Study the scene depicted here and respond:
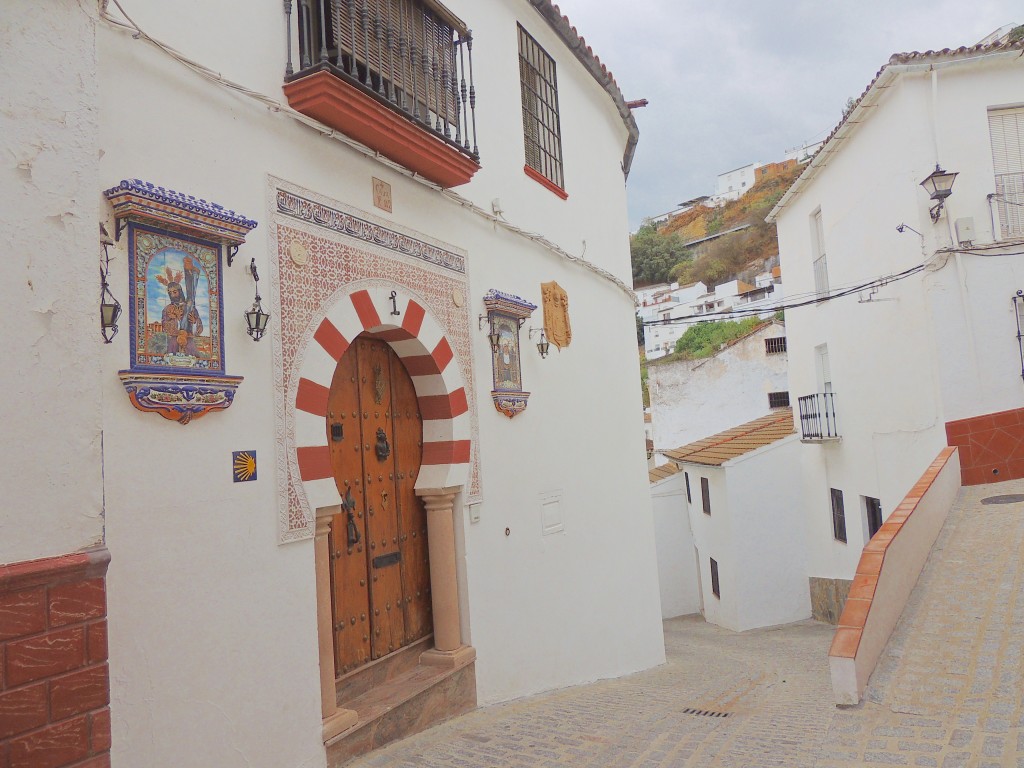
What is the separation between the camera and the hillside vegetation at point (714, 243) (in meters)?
38.8

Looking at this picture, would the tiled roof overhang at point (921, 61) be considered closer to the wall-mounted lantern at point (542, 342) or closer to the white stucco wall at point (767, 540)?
the wall-mounted lantern at point (542, 342)

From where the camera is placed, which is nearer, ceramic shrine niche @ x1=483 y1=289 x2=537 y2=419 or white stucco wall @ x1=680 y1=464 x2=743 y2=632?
ceramic shrine niche @ x1=483 y1=289 x2=537 y2=419

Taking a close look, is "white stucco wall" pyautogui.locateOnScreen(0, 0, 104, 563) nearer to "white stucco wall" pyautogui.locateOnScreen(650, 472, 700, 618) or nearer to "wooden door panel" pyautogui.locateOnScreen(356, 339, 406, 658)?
"wooden door panel" pyautogui.locateOnScreen(356, 339, 406, 658)

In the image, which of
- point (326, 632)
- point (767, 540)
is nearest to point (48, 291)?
point (326, 632)

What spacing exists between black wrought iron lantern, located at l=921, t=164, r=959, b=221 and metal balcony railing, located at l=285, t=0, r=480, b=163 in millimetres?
5707

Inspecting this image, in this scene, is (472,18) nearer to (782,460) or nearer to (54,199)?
(54,199)

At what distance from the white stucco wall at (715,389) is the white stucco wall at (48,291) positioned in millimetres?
17984

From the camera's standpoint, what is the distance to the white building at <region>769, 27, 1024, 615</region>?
8648 millimetres

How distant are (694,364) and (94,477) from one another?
18.3 meters

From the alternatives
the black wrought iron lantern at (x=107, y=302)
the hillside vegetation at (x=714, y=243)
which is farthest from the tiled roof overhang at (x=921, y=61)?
the hillside vegetation at (x=714, y=243)

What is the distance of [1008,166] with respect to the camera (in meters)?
8.94

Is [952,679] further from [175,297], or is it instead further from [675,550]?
[675,550]

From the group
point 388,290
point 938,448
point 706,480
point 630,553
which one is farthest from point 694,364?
point 388,290

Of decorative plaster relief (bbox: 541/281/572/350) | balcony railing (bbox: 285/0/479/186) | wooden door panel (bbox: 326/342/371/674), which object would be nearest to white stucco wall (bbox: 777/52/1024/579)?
decorative plaster relief (bbox: 541/281/572/350)
